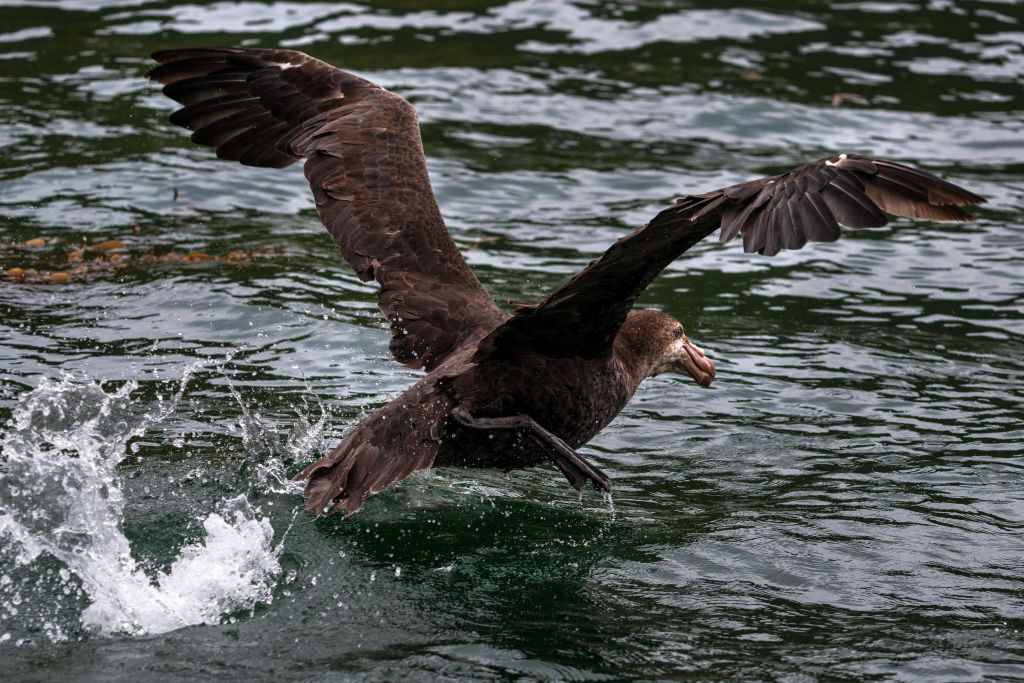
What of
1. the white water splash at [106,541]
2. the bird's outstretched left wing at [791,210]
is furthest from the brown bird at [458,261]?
the white water splash at [106,541]

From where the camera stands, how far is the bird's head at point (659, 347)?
22.1 feet

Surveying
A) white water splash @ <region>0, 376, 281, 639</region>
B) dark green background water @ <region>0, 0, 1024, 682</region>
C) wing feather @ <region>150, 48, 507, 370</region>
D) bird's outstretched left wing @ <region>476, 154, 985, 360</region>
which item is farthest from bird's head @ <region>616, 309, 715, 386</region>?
white water splash @ <region>0, 376, 281, 639</region>

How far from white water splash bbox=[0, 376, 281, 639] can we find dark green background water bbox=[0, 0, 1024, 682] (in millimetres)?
66

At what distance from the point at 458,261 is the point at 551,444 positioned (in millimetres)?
1321

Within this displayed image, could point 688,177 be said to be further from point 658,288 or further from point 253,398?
point 253,398

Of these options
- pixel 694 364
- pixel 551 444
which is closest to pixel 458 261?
pixel 551 444

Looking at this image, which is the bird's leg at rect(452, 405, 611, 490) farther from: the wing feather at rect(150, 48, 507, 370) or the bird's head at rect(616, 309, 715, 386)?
the bird's head at rect(616, 309, 715, 386)

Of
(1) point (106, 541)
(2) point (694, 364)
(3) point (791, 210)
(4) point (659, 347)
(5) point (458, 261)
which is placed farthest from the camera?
(2) point (694, 364)

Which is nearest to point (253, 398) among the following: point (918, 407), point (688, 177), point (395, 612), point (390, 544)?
point (390, 544)

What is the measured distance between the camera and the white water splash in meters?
5.12

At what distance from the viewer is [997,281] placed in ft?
31.8

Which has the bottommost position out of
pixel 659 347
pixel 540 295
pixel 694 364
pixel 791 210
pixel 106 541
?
pixel 106 541

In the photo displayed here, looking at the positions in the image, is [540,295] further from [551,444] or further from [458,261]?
[551,444]

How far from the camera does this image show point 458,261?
22.0 ft
